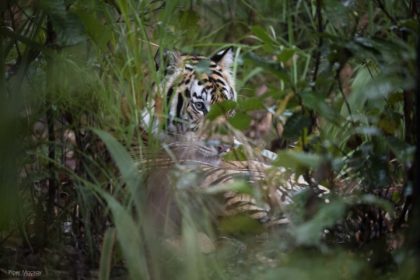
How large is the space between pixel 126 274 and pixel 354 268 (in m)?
0.87

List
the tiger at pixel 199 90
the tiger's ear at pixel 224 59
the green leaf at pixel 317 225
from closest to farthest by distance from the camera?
the green leaf at pixel 317 225, the tiger at pixel 199 90, the tiger's ear at pixel 224 59

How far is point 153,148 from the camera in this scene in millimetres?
2441

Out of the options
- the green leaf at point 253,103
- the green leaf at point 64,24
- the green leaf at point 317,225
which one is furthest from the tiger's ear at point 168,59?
the green leaf at point 317,225

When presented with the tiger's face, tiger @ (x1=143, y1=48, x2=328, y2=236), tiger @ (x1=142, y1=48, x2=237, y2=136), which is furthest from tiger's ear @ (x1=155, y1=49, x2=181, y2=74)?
the tiger's face

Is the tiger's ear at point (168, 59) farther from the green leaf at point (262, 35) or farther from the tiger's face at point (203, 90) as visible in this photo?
the green leaf at point (262, 35)

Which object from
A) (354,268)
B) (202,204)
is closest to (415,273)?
(354,268)

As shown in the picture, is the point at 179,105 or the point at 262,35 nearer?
the point at 262,35

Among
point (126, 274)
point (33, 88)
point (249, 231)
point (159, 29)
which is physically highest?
point (159, 29)

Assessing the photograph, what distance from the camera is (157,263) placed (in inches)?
78.8

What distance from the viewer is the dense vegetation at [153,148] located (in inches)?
75.5

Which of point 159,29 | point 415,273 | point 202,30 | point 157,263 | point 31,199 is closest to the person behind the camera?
point 415,273

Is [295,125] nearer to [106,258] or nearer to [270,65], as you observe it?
[270,65]

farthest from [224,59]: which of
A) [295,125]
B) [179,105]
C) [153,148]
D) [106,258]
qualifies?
[106,258]

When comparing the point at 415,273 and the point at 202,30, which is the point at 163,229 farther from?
the point at 202,30
